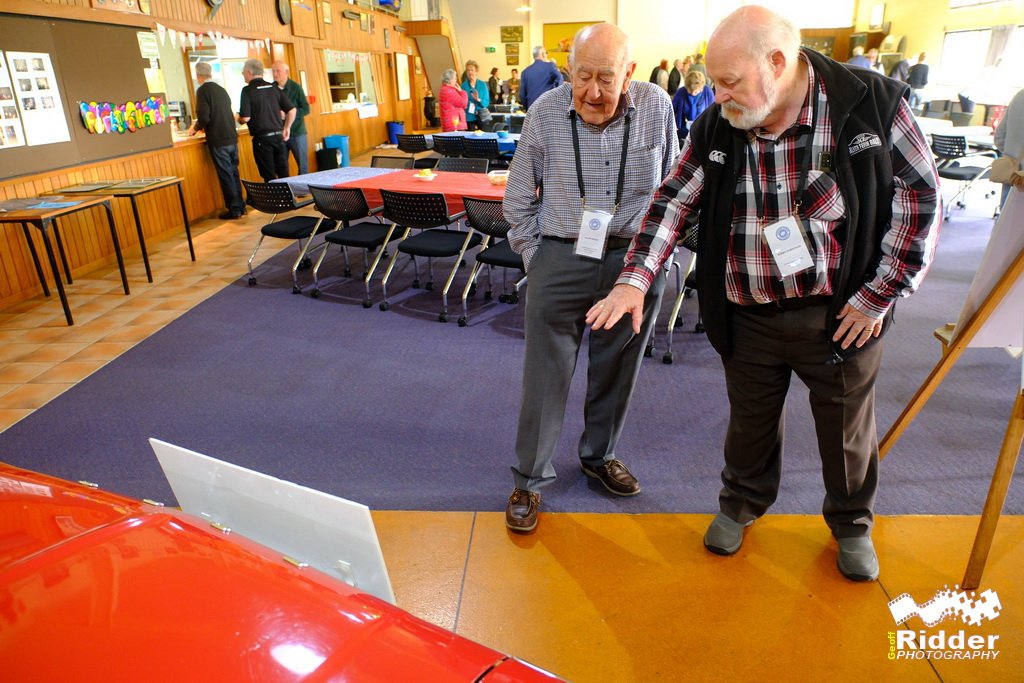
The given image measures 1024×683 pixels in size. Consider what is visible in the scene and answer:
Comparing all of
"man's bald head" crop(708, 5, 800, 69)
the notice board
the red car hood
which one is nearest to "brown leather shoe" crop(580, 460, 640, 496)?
"man's bald head" crop(708, 5, 800, 69)

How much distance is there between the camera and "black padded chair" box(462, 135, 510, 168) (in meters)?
7.34

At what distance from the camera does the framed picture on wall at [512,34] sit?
64.7ft

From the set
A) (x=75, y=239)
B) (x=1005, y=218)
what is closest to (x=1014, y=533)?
(x=1005, y=218)

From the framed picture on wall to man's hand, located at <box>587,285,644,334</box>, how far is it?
2007cm

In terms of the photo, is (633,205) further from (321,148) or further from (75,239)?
(321,148)

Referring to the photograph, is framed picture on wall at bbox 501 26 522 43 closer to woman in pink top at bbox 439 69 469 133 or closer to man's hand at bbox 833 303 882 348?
woman in pink top at bbox 439 69 469 133

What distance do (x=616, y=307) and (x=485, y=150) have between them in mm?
6015

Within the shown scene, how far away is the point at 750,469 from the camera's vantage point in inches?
84.0

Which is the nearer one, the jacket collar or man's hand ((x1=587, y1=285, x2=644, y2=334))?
the jacket collar

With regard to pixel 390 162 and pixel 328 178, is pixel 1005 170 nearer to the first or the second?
pixel 328 178

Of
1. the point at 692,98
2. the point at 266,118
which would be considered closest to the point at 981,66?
the point at 692,98

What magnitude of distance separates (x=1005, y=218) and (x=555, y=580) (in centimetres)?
171

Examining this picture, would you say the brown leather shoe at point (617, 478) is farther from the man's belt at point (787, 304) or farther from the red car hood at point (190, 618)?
the red car hood at point (190, 618)

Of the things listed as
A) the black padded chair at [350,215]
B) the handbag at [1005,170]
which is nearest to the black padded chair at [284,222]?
the black padded chair at [350,215]
